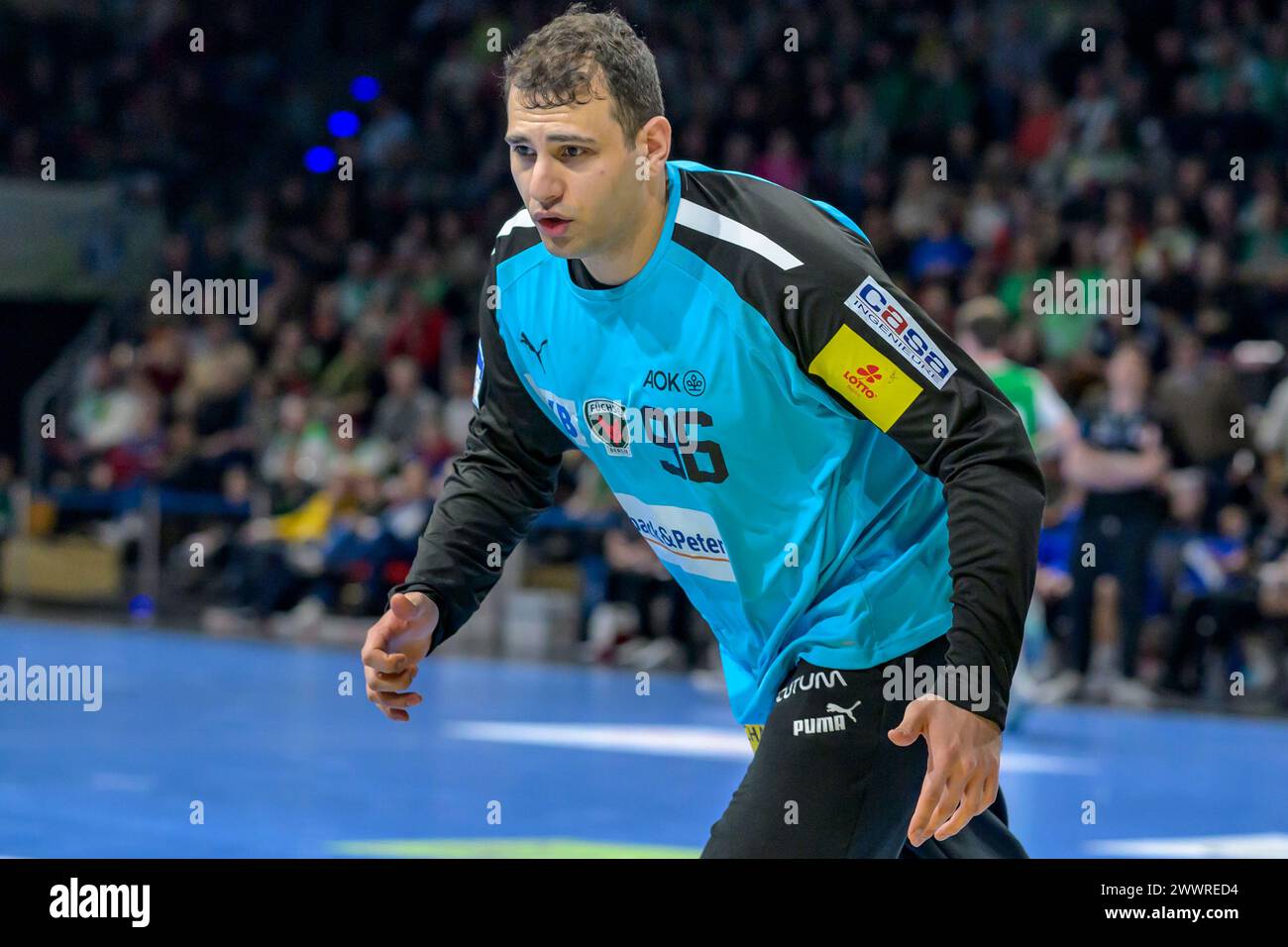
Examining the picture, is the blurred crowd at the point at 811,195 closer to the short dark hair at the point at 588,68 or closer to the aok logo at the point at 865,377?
the short dark hair at the point at 588,68

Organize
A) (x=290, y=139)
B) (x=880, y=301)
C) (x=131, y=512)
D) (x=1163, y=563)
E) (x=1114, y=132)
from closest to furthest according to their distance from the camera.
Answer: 1. (x=880, y=301)
2. (x=1163, y=563)
3. (x=1114, y=132)
4. (x=131, y=512)
5. (x=290, y=139)

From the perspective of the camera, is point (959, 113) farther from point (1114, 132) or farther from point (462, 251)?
point (462, 251)

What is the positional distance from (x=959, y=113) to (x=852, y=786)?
42.3 feet

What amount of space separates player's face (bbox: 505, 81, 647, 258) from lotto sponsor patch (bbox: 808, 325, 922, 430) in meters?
0.53

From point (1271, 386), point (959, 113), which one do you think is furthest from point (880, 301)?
point (959, 113)

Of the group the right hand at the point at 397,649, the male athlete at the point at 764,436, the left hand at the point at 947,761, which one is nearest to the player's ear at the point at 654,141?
the male athlete at the point at 764,436

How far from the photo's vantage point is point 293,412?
1598 cm

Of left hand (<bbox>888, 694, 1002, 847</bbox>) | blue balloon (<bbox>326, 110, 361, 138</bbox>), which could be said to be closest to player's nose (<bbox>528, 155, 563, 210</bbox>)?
left hand (<bbox>888, 694, 1002, 847</bbox>)

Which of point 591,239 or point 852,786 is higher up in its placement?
point 591,239

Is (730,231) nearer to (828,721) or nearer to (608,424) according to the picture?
(608,424)

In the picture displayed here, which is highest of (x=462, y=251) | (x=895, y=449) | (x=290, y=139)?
(x=290, y=139)

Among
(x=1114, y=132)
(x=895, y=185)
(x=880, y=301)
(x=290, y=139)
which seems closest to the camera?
(x=880, y=301)

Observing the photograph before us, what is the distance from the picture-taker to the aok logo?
3.40 metres

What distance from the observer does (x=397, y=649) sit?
376 centimetres
